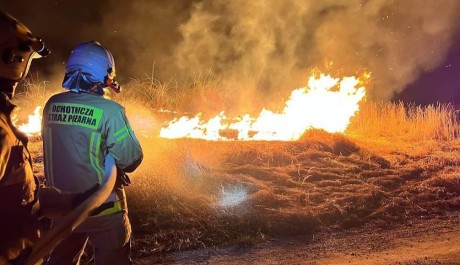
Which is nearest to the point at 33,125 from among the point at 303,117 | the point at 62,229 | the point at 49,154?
the point at 303,117

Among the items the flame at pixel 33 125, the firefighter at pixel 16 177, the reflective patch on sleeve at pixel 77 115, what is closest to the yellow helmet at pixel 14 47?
the firefighter at pixel 16 177

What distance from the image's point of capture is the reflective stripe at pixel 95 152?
2.83 meters

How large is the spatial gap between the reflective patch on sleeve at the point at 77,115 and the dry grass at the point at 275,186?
9.08ft

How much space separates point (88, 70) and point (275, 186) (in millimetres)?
5143

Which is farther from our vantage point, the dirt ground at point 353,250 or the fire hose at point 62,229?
the dirt ground at point 353,250

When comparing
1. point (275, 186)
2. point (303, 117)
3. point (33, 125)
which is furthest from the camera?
point (303, 117)

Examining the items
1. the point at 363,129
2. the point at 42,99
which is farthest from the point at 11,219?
the point at 363,129

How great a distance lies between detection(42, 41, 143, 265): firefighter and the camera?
2.82m

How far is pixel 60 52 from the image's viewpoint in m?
17.8

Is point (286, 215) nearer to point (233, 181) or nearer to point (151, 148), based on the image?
point (233, 181)

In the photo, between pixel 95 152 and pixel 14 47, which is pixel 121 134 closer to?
pixel 95 152

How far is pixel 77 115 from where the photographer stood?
9.27 ft

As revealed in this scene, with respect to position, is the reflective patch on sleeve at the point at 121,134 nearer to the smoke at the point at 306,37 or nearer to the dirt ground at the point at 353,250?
the dirt ground at the point at 353,250

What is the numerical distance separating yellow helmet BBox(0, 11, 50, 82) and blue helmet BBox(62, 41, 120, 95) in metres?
0.76
